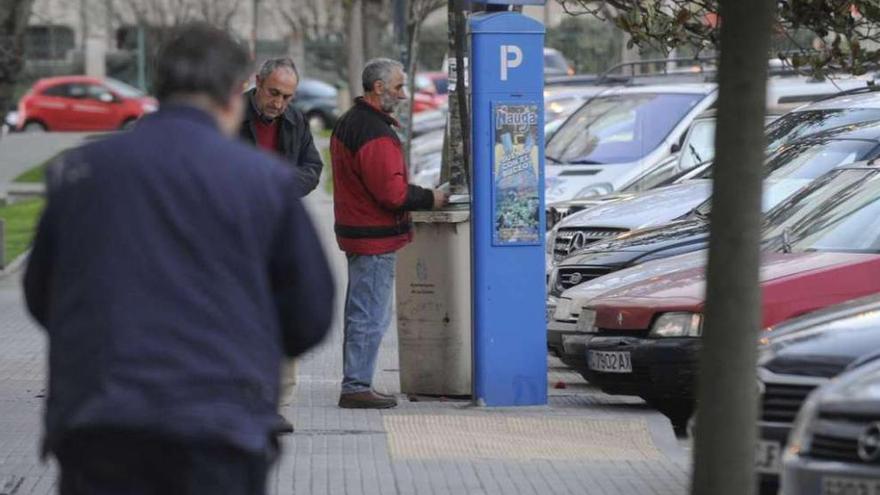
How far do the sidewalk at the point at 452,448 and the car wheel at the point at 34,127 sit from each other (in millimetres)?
37263

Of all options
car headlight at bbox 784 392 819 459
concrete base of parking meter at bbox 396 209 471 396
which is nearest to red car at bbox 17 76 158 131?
concrete base of parking meter at bbox 396 209 471 396

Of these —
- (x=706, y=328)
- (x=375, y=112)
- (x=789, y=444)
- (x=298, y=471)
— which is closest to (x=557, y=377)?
(x=375, y=112)

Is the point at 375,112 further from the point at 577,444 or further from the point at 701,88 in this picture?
the point at 701,88

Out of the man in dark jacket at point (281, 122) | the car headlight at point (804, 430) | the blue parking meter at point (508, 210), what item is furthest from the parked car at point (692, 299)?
the car headlight at point (804, 430)

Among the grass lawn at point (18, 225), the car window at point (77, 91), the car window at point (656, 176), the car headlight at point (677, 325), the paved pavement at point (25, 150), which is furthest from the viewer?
the car window at point (77, 91)

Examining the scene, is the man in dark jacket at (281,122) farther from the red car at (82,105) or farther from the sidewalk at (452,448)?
the red car at (82,105)

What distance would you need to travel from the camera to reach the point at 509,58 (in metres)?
9.70

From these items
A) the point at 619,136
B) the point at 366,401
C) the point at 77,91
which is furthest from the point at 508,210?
the point at 77,91

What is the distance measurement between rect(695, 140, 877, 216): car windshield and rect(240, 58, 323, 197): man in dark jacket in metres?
4.04

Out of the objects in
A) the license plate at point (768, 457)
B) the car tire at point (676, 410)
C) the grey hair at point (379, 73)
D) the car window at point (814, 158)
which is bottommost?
the car tire at point (676, 410)

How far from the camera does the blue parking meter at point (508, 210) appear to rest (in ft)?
31.7

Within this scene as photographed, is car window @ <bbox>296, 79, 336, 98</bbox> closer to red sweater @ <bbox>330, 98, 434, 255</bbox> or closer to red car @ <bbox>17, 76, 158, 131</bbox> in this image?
red car @ <bbox>17, 76, 158, 131</bbox>

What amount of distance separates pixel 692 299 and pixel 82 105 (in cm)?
3841

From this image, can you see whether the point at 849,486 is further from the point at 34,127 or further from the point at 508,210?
the point at 34,127
